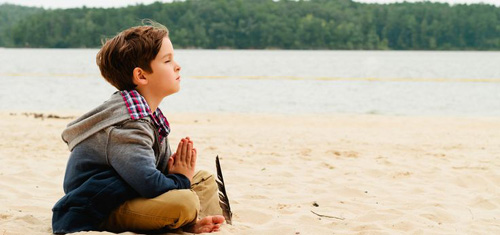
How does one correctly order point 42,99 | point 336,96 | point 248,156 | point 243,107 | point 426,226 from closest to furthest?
point 426,226, point 248,156, point 243,107, point 42,99, point 336,96

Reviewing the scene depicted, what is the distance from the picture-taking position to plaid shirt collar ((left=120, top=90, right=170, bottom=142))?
305 cm

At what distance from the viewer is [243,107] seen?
18500 mm

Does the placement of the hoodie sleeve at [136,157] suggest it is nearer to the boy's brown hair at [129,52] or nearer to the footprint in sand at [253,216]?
the boy's brown hair at [129,52]

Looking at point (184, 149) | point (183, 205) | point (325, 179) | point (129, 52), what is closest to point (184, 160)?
point (184, 149)

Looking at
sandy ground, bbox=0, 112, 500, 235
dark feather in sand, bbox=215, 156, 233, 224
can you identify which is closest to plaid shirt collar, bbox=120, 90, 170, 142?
dark feather in sand, bbox=215, 156, 233, 224

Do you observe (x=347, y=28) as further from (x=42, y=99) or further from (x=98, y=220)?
(x=98, y=220)

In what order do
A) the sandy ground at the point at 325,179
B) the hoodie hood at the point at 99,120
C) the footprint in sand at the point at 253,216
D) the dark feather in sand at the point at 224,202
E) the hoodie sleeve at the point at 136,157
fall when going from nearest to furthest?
the hoodie sleeve at the point at 136,157
the hoodie hood at the point at 99,120
the dark feather in sand at the point at 224,202
the sandy ground at the point at 325,179
the footprint in sand at the point at 253,216

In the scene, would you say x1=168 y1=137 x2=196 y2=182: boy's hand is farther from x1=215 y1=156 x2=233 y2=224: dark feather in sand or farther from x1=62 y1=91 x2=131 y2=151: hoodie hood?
x1=215 y1=156 x2=233 y2=224: dark feather in sand

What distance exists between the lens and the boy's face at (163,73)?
321 centimetres

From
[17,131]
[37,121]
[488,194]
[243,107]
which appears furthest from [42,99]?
[488,194]

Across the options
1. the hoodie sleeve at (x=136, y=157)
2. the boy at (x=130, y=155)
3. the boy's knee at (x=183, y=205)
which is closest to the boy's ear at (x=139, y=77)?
the boy at (x=130, y=155)

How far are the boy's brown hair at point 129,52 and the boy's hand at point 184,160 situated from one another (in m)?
0.42

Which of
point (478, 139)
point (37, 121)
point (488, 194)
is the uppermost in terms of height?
point (488, 194)

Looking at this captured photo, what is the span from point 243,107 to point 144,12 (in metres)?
65.2
